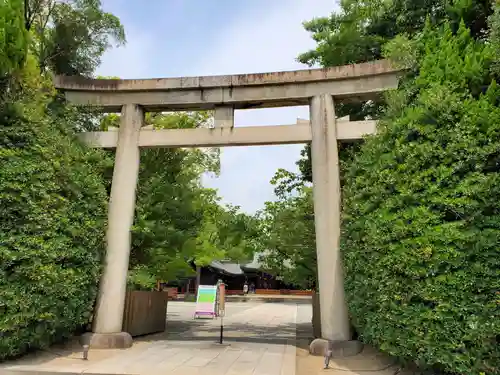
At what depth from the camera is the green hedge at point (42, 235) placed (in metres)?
7.18

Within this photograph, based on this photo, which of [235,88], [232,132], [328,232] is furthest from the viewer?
[235,88]

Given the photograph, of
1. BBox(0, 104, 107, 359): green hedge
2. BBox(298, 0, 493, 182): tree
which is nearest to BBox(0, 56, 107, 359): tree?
BBox(0, 104, 107, 359): green hedge

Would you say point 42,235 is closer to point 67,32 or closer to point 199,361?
point 199,361

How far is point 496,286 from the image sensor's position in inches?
209

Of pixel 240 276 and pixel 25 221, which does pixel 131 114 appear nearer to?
pixel 25 221

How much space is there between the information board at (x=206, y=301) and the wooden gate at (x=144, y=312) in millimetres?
1347

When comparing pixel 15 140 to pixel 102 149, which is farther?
pixel 102 149

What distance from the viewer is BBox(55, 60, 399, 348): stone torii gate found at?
9016 mm

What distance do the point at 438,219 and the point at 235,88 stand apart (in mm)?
6066

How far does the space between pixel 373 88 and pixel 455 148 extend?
377 cm

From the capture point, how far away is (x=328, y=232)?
9000 millimetres

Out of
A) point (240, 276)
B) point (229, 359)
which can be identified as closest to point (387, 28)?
point (229, 359)

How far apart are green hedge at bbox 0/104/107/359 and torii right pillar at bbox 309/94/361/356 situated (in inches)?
202

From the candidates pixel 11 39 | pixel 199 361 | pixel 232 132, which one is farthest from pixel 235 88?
pixel 199 361
